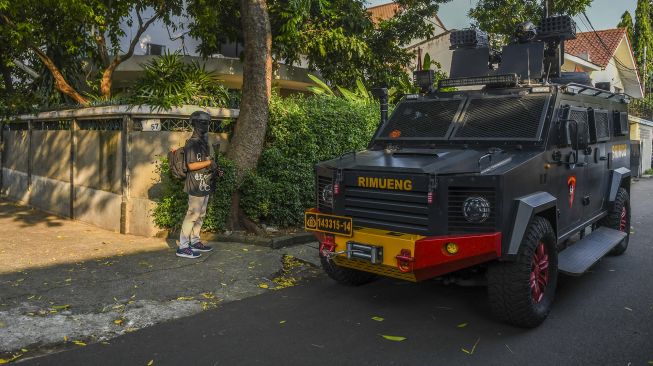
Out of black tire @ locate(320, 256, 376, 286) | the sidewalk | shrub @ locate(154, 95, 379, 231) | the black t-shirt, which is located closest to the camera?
the sidewalk

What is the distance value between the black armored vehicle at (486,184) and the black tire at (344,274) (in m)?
0.01

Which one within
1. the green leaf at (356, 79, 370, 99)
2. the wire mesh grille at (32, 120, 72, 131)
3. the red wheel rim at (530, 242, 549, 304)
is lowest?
the red wheel rim at (530, 242, 549, 304)

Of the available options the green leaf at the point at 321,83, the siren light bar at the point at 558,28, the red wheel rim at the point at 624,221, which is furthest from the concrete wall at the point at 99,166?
the red wheel rim at the point at 624,221

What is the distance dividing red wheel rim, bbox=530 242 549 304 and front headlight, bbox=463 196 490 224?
2.25 ft

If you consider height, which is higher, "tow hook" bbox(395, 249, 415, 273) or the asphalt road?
"tow hook" bbox(395, 249, 415, 273)

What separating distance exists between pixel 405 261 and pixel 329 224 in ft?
2.94

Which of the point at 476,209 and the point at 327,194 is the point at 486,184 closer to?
the point at 476,209

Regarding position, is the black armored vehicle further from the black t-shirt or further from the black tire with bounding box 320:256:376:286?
the black t-shirt

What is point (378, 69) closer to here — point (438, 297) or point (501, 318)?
point (438, 297)

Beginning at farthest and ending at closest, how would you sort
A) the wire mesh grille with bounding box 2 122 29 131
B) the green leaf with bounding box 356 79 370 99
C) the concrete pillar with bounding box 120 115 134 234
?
1. the wire mesh grille with bounding box 2 122 29 131
2. the green leaf with bounding box 356 79 370 99
3. the concrete pillar with bounding box 120 115 134 234

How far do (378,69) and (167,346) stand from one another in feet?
33.5

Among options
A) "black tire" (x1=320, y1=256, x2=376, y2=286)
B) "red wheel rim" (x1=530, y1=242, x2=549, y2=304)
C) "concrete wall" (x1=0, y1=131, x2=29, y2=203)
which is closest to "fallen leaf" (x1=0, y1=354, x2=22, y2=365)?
"black tire" (x1=320, y1=256, x2=376, y2=286)

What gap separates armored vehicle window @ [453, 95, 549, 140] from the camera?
197 inches

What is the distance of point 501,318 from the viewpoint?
4438mm
